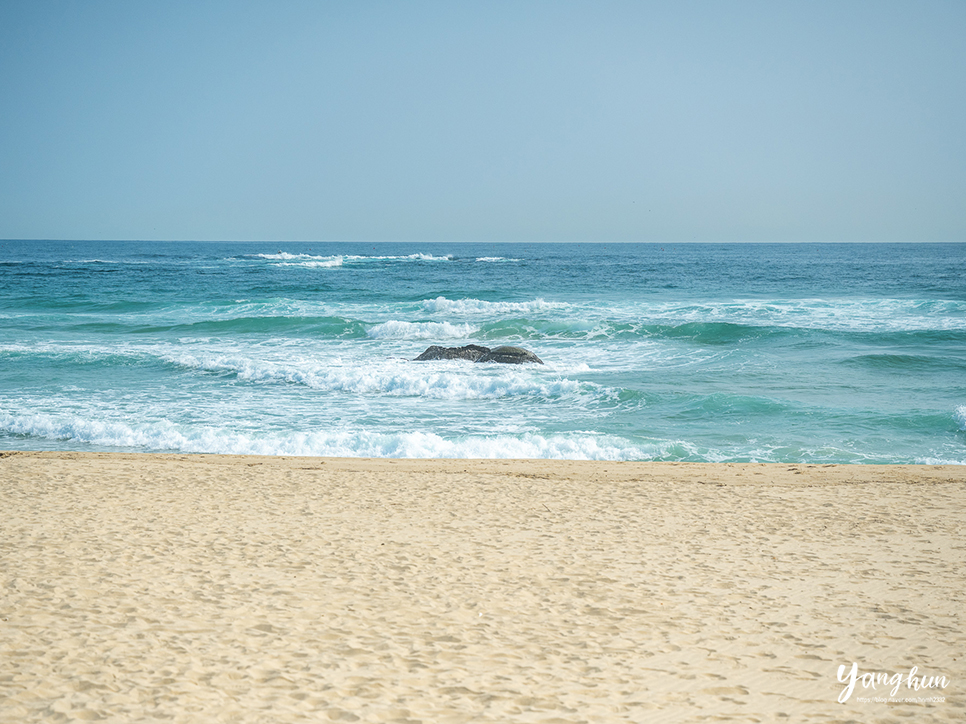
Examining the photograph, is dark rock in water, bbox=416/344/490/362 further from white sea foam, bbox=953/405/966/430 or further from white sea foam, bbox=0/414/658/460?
white sea foam, bbox=953/405/966/430

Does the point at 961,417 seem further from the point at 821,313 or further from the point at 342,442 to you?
the point at 821,313

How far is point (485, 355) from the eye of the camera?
60.2 ft

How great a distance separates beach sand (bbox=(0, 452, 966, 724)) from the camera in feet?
13.7

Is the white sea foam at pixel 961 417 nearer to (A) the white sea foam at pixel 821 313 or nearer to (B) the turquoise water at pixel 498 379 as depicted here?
(B) the turquoise water at pixel 498 379

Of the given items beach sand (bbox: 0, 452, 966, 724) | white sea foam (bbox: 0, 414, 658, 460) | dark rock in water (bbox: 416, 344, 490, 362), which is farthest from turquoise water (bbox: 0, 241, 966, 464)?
beach sand (bbox: 0, 452, 966, 724)

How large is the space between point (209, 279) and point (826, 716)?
47.8 metres

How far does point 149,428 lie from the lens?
1197 cm

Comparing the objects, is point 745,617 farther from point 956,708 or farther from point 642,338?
point 642,338

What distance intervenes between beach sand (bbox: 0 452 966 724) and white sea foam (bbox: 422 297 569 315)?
22.9 m

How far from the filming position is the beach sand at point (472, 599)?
4.18m

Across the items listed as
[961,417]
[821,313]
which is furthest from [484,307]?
[961,417]

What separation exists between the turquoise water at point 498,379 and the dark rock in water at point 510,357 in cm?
68

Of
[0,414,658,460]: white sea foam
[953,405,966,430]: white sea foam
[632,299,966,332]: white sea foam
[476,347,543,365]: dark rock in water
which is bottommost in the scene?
[0,414,658,460]: white sea foam

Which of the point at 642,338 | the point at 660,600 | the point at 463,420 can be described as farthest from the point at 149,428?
the point at 642,338
